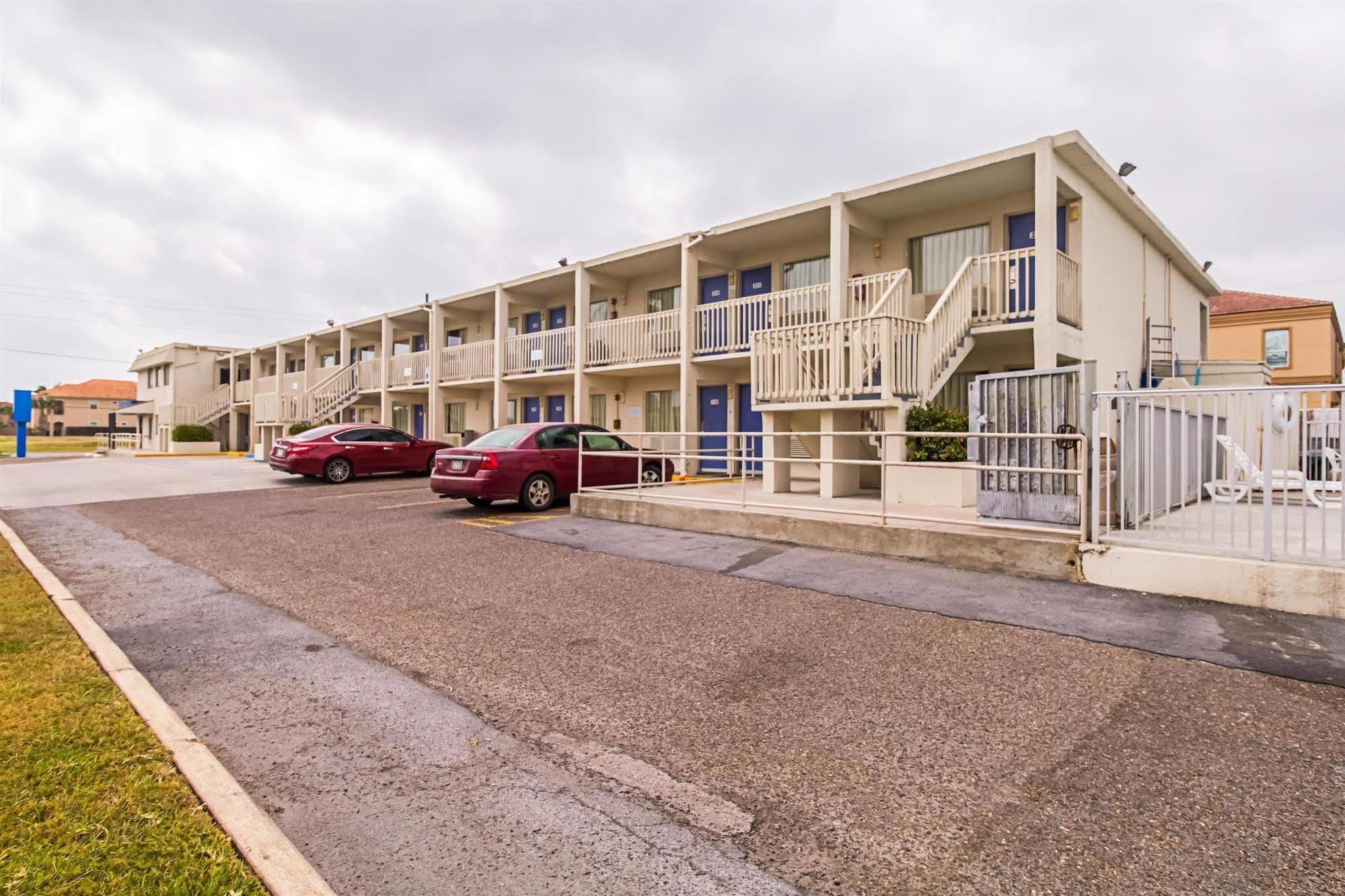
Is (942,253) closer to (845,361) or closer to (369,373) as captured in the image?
(845,361)

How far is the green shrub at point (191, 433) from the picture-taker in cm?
3578

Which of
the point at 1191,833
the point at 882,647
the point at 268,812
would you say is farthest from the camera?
the point at 882,647

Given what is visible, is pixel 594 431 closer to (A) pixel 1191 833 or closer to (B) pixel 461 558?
(B) pixel 461 558

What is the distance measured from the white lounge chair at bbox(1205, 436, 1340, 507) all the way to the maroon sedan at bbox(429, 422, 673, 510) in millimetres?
7146

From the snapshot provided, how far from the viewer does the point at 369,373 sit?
27.1m

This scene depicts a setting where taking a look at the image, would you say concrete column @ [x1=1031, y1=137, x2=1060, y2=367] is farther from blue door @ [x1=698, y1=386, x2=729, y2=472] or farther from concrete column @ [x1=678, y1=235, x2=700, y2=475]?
blue door @ [x1=698, y1=386, x2=729, y2=472]

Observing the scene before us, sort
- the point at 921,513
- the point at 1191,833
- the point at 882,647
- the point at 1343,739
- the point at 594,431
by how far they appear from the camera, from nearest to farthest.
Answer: the point at 1191,833 → the point at 1343,739 → the point at 882,647 → the point at 921,513 → the point at 594,431

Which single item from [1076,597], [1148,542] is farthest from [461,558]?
[1148,542]

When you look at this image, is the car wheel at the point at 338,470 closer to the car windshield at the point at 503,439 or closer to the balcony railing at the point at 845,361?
the car windshield at the point at 503,439

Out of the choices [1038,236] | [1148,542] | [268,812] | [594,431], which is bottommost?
[268,812]

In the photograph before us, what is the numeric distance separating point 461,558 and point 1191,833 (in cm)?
665

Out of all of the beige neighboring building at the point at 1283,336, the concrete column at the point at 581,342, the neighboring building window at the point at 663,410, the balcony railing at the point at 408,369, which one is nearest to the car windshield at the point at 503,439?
the concrete column at the point at 581,342

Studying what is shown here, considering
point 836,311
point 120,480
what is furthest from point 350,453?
point 836,311

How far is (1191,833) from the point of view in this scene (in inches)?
98.9
